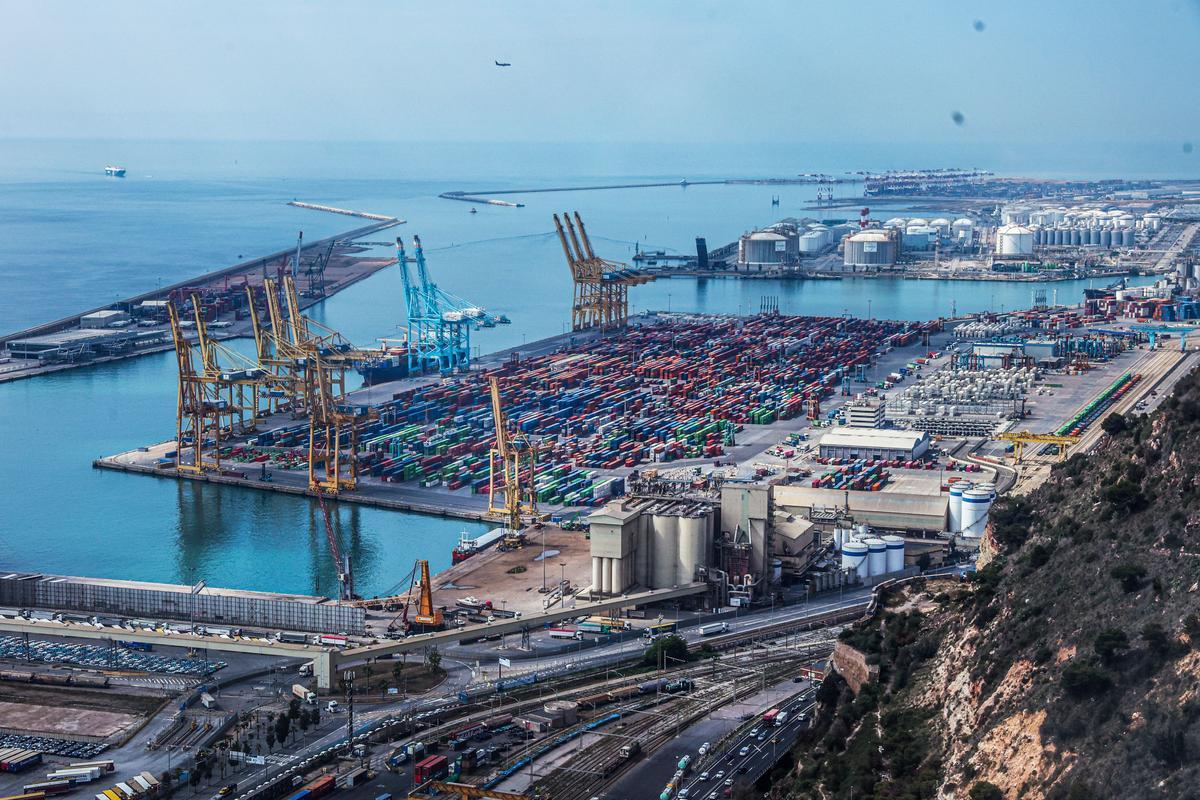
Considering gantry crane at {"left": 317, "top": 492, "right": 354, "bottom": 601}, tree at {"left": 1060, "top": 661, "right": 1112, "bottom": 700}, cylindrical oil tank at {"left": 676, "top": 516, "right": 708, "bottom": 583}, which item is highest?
tree at {"left": 1060, "top": 661, "right": 1112, "bottom": 700}

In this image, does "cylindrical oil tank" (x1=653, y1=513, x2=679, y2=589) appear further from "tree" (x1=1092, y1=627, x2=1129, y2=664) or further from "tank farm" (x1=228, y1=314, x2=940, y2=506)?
"tree" (x1=1092, y1=627, x2=1129, y2=664)

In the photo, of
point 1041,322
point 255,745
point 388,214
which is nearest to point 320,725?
point 255,745

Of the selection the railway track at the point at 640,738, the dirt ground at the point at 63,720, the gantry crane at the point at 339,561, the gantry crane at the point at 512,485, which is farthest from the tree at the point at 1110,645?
the gantry crane at the point at 512,485

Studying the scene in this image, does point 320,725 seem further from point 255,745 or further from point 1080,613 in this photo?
point 1080,613

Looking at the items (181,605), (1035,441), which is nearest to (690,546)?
(181,605)

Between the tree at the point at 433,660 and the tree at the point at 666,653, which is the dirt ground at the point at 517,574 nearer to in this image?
the tree at the point at 433,660

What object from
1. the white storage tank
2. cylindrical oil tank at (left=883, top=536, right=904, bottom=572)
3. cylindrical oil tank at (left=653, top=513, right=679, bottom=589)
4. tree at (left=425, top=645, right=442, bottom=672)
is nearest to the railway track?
tree at (left=425, top=645, right=442, bottom=672)
